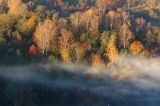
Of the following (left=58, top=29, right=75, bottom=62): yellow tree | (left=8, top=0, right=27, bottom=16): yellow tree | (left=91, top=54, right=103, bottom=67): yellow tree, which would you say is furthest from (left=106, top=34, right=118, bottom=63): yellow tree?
(left=8, top=0, right=27, bottom=16): yellow tree

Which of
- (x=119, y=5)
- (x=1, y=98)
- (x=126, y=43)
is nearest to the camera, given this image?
(x=1, y=98)

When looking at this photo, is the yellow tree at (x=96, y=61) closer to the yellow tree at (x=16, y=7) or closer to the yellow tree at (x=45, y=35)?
the yellow tree at (x=45, y=35)

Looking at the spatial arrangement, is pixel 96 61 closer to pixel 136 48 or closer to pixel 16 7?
pixel 136 48

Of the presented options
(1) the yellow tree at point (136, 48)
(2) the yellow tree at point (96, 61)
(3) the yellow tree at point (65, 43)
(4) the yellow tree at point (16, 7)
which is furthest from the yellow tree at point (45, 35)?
(1) the yellow tree at point (136, 48)

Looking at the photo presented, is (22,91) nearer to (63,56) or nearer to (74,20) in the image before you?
(63,56)

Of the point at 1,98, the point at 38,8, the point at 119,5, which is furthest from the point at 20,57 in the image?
the point at 119,5

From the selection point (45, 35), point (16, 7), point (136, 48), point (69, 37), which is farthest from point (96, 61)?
point (16, 7)

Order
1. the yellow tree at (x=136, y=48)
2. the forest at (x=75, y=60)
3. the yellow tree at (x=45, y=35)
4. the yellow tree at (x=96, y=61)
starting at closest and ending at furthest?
the forest at (x=75, y=60) → the yellow tree at (x=96, y=61) → the yellow tree at (x=45, y=35) → the yellow tree at (x=136, y=48)
